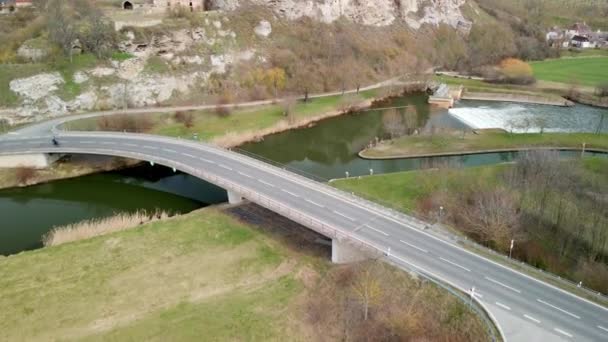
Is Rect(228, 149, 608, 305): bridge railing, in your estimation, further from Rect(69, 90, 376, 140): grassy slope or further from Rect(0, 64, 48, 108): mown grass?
Rect(0, 64, 48, 108): mown grass

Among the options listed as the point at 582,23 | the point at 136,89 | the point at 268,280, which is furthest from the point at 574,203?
the point at 582,23

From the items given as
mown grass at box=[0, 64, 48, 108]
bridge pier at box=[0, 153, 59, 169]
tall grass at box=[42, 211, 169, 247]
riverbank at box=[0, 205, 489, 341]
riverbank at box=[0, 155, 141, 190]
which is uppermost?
mown grass at box=[0, 64, 48, 108]

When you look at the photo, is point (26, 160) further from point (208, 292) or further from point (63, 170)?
point (208, 292)

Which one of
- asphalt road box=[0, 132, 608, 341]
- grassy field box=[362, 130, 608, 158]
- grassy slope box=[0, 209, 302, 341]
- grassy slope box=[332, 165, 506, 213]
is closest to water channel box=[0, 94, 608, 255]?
grassy field box=[362, 130, 608, 158]

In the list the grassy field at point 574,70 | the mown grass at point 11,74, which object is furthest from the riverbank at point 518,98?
the mown grass at point 11,74

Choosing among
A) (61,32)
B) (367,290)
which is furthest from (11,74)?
(367,290)

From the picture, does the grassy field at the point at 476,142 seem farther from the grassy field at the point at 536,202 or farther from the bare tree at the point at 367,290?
the bare tree at the point at 367,290
